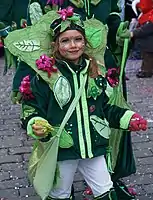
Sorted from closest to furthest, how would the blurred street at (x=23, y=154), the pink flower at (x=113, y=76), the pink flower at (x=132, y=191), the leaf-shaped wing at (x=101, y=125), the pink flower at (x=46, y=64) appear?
the pink flower at (x=46, y=64) < the leaf-shaped wing at (x=101, y=125) < the pink flower at (x=113, y=76) < the pink flower at (x=132, y=191) < the blurred street at (x=23, y=154)

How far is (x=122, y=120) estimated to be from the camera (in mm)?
3154

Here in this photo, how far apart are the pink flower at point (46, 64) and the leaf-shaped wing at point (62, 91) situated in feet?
0.22

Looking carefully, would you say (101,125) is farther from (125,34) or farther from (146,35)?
(146,35)

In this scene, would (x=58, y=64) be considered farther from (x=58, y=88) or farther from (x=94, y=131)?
(x=94, y=131)

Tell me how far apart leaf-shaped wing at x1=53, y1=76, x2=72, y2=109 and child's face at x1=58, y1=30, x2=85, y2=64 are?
5.3 inches

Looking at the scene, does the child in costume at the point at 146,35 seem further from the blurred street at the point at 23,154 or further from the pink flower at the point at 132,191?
the pink flower at the point at 132,191

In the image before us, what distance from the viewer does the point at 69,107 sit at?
3090mm

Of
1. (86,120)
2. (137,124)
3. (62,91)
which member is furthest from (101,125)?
(62,91)

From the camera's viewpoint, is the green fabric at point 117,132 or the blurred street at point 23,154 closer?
the green fabric at point 117,132

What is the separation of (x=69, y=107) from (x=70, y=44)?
353 millimetres

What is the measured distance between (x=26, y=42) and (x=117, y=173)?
1.17 metres

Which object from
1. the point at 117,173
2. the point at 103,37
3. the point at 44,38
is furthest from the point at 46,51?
the point at 117,173

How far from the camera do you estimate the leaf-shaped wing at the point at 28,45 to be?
3.13 m

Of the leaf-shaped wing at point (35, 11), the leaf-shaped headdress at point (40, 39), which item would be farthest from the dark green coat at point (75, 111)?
the leaf-shaped wing at point (35, 11)
